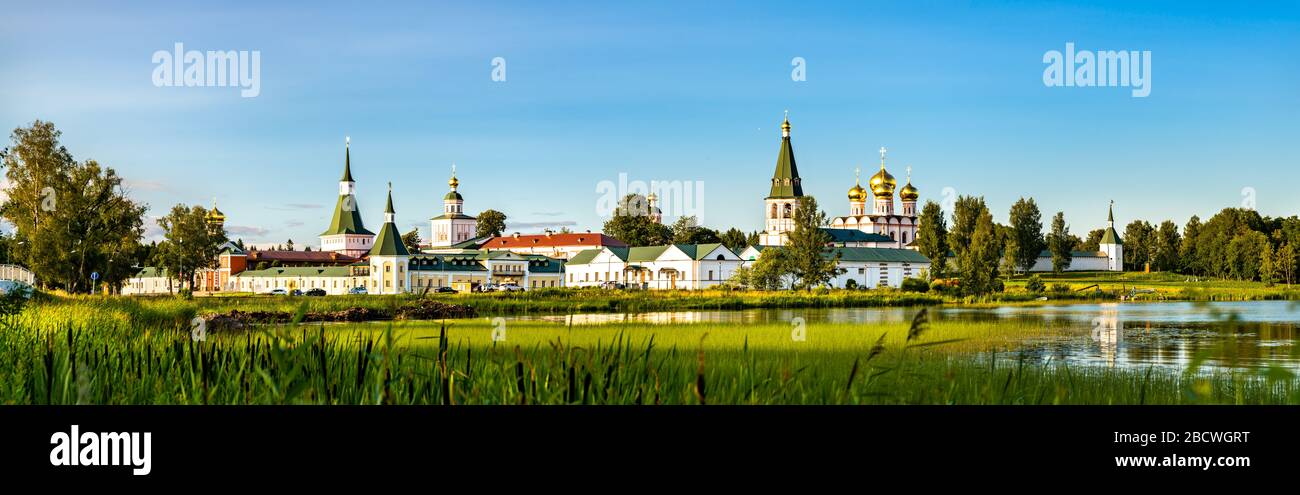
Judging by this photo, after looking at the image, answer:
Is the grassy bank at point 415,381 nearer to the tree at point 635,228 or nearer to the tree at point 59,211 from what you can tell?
the tree at point 59,211

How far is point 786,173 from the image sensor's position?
126m

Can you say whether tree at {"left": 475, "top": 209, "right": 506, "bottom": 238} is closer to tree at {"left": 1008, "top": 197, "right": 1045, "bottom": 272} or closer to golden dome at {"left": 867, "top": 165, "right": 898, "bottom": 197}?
golden dome at {"left": 867, "top": 165, "right": 898, "bottom": 197}

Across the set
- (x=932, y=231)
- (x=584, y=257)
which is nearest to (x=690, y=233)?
(x=584, y=257)

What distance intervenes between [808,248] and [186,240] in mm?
42835

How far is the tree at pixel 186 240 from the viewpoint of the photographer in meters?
73.8

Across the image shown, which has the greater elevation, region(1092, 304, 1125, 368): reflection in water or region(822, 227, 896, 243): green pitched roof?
region(822, 227, 896, 243): green pitched roof

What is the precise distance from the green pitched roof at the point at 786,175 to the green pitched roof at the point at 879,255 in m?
29.1

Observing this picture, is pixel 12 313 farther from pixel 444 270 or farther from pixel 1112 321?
pixel 444 270

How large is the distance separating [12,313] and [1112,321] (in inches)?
1109

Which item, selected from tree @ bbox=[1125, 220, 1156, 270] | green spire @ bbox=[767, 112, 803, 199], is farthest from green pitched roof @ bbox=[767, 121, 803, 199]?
tree @ bbox=[1125, 220, 1156, 270]

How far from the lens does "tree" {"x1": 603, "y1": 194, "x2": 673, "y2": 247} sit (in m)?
129

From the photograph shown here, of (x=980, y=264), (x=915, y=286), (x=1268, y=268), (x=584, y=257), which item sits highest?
(x=584, y=257)

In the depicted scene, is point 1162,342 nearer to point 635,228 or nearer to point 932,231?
point 932,231

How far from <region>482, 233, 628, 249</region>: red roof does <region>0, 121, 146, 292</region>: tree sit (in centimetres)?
9537
